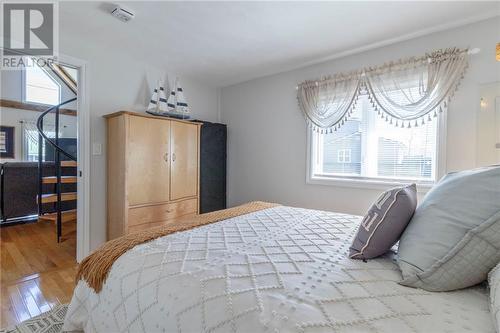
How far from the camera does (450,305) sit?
2.43 feet

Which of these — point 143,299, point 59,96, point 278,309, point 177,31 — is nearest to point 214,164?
point 177,31

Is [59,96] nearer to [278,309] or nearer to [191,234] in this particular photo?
[191,234]

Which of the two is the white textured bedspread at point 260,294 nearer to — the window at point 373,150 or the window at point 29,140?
the window at point 373,150

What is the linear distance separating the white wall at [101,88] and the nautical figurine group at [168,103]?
201 millimetres

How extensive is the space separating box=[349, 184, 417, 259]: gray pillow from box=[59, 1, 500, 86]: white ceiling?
1.65 meters

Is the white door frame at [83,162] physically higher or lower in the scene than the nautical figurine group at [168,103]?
lower

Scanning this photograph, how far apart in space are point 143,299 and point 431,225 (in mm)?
1085

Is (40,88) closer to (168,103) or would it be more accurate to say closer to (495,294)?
(168,103)

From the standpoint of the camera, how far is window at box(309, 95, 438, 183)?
7.82ft

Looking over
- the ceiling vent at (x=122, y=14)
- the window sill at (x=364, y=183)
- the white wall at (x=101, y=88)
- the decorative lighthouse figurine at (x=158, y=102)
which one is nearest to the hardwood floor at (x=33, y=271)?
the white wall at (x=101, y=88)

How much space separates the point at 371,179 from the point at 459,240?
1956 mm

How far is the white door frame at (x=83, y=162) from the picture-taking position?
254 cm

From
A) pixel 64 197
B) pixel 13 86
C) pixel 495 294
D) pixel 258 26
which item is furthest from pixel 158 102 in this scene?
pixel 13 86

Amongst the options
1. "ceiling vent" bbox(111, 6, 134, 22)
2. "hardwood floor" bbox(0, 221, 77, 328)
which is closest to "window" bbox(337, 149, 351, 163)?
"ceiling vent" bbox(111, 6, 134, 22)
